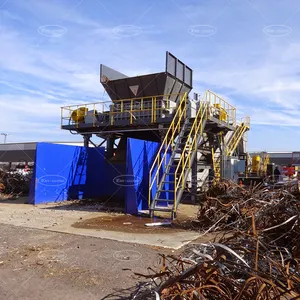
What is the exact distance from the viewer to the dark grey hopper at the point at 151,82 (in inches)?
610

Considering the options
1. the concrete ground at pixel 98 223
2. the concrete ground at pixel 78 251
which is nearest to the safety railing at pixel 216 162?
the concrete ground at pixel 98 223

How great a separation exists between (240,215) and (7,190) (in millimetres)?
14618

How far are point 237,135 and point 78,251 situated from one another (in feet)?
46.5

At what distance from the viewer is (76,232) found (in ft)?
27.3

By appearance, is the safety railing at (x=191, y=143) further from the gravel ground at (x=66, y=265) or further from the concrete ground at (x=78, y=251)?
the gravel ground at (x=66, y=265)

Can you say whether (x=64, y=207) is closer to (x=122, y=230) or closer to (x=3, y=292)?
(x=122, y=230)

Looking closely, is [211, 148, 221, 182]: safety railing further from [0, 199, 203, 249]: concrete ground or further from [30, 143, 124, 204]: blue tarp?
[30, 143, 124, 204]: blue tarp

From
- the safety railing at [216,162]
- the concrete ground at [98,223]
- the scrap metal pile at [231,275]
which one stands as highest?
the safety railing at [216,162]

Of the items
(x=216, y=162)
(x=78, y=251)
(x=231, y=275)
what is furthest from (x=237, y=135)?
(x=231, y=275)

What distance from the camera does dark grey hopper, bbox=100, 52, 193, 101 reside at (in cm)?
1549

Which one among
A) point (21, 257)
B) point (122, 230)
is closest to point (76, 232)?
point (122, 230)

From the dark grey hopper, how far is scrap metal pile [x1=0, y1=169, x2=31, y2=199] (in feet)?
22.8

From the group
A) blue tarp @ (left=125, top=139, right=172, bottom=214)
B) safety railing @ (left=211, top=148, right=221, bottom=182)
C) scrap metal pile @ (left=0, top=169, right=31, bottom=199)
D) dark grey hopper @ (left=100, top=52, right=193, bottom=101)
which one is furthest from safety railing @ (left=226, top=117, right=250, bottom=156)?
scrap metal pile @ (left=0, top=169, right=31, bottom=199)

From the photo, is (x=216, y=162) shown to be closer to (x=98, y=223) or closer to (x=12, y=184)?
(x=98, y=223)
